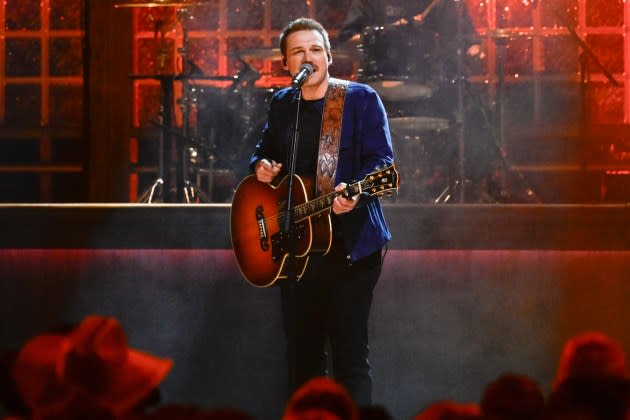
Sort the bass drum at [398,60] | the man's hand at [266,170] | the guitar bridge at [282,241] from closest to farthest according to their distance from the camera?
1. the guitar bridge at [282,241]
2. the man's hand at [266,170]
3. the bass drum at [398,60]

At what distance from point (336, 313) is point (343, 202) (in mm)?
414

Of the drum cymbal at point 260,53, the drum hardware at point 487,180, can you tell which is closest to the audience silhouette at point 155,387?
the drum hardware at point 487,180

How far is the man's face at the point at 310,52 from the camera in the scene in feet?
8.43

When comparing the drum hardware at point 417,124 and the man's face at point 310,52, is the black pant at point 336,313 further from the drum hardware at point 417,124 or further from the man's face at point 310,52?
the drum hardware at point 417,124

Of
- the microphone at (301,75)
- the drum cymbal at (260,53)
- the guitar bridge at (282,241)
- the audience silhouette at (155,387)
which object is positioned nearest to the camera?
the audience silhouette at (155,387)

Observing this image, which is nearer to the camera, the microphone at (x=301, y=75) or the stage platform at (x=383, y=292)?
the microphone at (x=301, y=75)

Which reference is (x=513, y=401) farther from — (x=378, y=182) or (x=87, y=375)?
(x=378, y=182)

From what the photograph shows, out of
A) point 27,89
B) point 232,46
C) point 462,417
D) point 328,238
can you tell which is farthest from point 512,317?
point 27,89

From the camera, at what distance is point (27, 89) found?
685cm

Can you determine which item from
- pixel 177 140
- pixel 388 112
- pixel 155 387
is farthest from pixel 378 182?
pixel 177 140

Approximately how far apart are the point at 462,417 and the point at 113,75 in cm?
617

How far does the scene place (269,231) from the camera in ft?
8.89

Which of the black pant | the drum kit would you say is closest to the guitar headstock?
the black pant

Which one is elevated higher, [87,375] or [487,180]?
[487,180]
